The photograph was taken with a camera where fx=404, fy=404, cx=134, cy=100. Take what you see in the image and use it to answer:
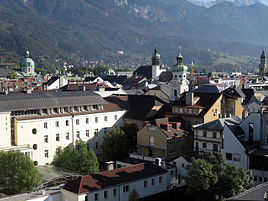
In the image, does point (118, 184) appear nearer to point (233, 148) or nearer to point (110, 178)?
point (110, 178)

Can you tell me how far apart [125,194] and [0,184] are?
18.0 metres

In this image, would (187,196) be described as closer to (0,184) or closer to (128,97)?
(0,184)

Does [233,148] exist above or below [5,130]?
below

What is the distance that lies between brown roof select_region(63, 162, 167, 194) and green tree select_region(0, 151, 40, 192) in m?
6.27

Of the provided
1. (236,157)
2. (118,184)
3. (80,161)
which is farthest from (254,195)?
(80,161)

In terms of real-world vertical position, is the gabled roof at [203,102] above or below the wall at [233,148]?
above

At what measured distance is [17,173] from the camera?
51.0m

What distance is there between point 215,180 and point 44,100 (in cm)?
3540

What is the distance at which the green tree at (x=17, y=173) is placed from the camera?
50.3 meters

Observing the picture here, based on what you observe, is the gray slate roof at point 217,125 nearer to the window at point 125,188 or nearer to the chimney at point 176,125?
the chimney at point 176,125

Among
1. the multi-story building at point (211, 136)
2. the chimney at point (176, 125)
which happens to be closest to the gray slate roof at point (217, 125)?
the multi-story building at point (211, 136)

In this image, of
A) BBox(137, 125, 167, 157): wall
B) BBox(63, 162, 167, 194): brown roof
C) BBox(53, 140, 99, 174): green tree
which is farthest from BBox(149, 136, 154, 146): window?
BBox(63, 162, 167, 194): brown roof

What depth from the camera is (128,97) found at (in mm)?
87375

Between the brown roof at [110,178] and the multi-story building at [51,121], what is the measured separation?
19329mm
